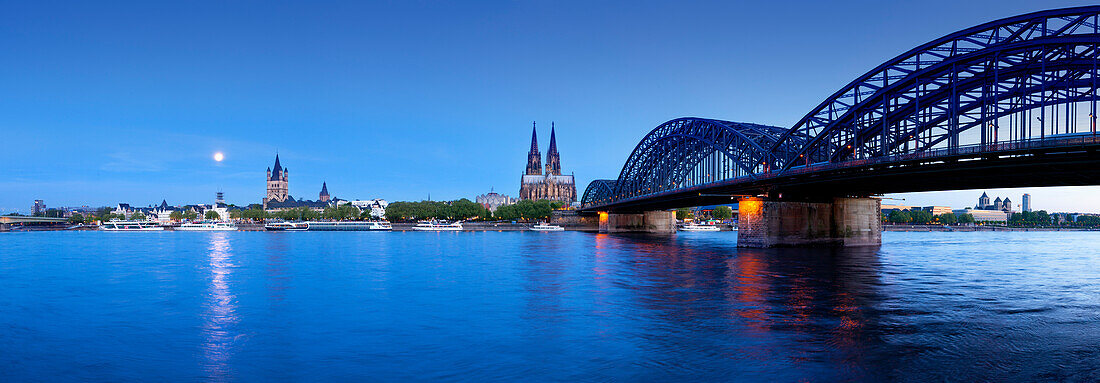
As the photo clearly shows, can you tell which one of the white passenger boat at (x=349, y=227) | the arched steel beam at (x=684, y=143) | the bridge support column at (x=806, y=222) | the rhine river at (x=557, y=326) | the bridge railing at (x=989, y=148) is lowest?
the white passenger boat at (x=349, y=227)

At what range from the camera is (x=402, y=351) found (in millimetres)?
19703

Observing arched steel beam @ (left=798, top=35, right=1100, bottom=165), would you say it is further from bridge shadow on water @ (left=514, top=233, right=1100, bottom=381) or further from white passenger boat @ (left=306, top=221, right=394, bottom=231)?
white passenger boat @ (left=306, top=221, right=394, bottom=231)

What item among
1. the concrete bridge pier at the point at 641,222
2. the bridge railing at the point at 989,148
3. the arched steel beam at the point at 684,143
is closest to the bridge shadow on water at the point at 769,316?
the bridge railing at the point at 989,148

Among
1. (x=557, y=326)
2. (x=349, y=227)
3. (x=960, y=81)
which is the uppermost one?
(x=960, y=81)

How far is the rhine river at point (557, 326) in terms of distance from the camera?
55.6 ft

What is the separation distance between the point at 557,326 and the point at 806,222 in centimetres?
5586

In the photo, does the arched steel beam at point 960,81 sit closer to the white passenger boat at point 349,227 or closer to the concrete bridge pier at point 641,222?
the concrete bridge pier at point 641,222

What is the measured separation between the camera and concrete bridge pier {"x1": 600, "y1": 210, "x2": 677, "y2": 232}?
489ft

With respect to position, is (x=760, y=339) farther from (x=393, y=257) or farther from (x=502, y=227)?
(x=502, y=227)

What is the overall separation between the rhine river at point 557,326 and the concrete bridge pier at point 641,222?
10419 centimetres

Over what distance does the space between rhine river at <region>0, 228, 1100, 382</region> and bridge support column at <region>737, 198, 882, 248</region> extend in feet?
83.9

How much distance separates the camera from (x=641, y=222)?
A: 154 metres

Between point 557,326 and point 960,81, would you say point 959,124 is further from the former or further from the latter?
point 557,326

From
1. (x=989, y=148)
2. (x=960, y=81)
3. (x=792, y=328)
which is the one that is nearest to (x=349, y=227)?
(x=960, y=81)
